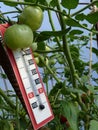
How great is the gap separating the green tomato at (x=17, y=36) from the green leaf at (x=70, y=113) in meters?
0.22

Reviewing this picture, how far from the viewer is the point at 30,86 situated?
24.0 inches

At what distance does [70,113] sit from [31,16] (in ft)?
0.83

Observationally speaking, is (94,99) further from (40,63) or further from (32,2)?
(32,2)

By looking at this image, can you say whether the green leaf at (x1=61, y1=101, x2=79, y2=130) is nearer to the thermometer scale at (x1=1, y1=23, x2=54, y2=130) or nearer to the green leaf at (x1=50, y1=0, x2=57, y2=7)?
the thermometer scale at (x1=1, y1=23, x2=54, y2=130)

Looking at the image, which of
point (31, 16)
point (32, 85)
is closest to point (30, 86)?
point (32, 85)

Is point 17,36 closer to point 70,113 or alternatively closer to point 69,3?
point 69,3

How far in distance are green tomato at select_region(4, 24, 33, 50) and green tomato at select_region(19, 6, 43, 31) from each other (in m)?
0.02

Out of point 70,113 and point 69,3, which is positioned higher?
point 69,3

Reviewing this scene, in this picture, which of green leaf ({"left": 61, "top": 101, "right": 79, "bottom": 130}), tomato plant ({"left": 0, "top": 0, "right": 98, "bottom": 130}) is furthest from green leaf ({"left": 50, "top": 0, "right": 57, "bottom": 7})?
green leaf ({"left": 61, "top": 101, "right": 79, "bottom": 130})

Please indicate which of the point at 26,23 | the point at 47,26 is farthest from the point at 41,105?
the point at 47,26

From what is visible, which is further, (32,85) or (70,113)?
(70,113)

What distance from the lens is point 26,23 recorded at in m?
0.58

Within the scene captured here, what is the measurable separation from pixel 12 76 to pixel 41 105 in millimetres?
73

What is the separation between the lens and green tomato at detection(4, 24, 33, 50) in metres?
0.55
